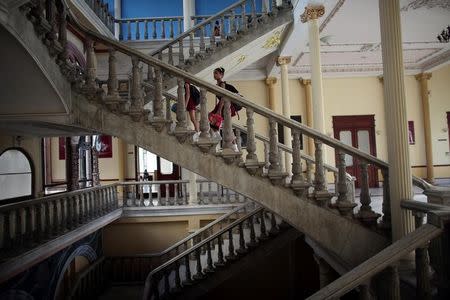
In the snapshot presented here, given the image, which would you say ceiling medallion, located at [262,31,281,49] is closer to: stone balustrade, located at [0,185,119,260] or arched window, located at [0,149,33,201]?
stone balustrade, located at [0,185,119,260]

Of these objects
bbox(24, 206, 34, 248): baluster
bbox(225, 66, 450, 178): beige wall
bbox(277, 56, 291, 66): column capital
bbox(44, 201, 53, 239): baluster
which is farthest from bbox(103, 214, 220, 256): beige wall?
bbox(225, 66, 450, 178): beige wall

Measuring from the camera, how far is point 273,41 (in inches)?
337

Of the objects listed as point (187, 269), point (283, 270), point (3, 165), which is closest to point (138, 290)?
point (187, 269)

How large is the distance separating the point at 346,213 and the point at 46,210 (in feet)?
16.8

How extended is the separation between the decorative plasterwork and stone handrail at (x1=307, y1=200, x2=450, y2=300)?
5.38 metres

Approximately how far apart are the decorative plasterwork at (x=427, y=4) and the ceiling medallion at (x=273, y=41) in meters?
2.76

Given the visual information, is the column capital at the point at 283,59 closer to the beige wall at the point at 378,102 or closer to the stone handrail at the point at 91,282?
the beige wall at the point at 378,102

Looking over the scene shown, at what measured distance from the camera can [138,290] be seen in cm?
961

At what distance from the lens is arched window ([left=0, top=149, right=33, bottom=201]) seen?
711 centimetres

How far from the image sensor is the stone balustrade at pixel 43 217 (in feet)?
16.6

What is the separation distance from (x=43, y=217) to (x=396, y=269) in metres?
5.67

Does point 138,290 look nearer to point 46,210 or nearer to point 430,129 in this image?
point 46,210

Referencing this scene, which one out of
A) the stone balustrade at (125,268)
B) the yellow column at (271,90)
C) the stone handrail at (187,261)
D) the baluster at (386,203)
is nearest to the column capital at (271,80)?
the yellow column at (271,90)

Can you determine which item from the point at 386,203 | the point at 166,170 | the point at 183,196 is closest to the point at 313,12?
the point at 386,203
